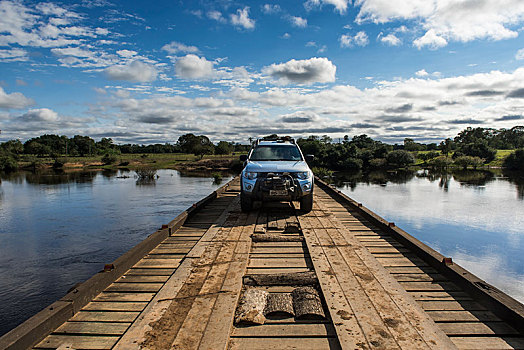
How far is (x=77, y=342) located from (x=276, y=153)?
22.3 feet

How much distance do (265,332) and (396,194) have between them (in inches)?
972

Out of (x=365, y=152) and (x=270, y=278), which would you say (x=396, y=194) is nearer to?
(x=270, y=278)

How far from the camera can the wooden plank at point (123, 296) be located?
134 inches

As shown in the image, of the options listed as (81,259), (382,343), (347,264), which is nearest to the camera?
(382,343)

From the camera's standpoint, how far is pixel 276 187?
7195 millimetres

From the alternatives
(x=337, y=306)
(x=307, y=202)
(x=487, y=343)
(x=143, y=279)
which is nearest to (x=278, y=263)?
(x=337, y=306)

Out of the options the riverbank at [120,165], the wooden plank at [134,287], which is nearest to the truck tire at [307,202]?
the wooden plank at [134,287]

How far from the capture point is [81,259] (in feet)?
32.7

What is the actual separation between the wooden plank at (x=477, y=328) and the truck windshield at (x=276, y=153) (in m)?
5.91

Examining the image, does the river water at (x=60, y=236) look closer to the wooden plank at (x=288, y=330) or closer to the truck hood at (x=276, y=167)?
the truck hood at (x=276, y=167)

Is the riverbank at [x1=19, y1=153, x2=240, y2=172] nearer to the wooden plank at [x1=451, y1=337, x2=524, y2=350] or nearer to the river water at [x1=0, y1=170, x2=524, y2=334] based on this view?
the river water at [x1=0, y1=170, x2=524, y2=334]

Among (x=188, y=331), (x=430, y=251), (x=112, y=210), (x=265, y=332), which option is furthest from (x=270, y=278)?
(x=112, y=210)

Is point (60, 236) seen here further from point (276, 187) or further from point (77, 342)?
point (77, 342)

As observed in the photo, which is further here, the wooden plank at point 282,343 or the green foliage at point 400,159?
the green foliage at point 400,159
